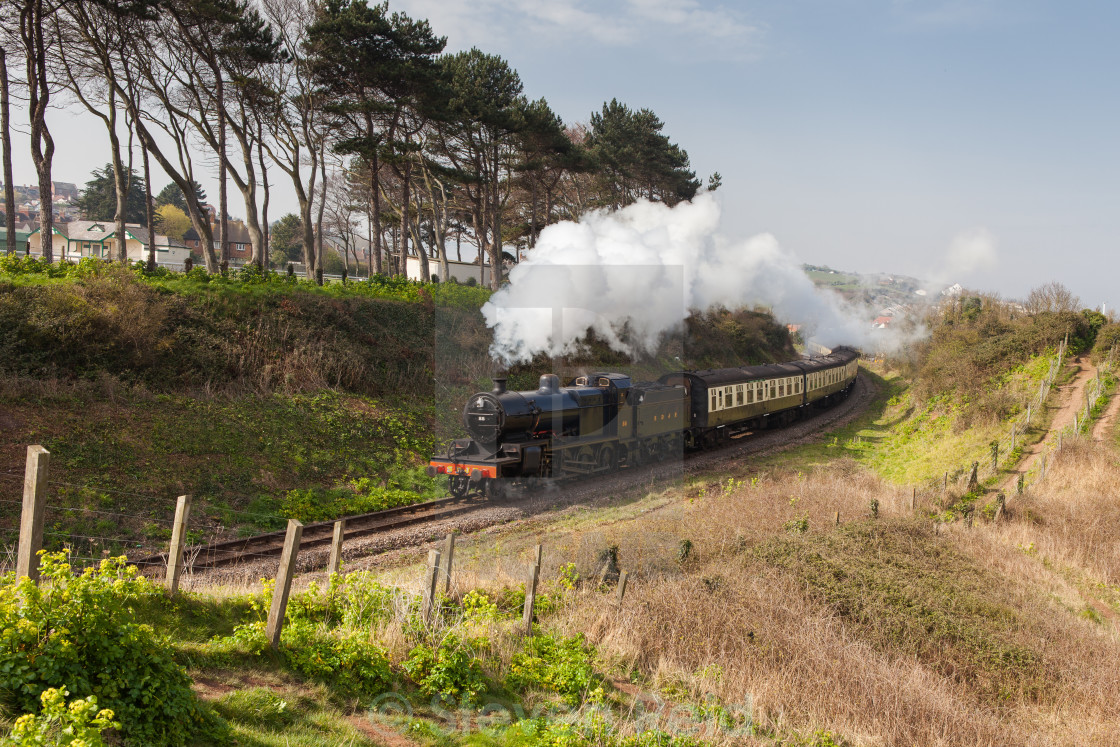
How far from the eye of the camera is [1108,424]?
2236cm

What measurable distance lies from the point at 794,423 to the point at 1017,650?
21432 mm

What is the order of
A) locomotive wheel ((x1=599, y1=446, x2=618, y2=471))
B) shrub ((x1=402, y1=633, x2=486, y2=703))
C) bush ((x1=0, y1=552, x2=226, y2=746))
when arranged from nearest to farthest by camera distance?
1. bush ((x1=0, y1=552, x2=226, y2=746))
2. shrub ((x1=402, y1=633, x2=486, y2=703))
3. locomotive wheel ((x1=599, y1=446, x2=618, y2=471))

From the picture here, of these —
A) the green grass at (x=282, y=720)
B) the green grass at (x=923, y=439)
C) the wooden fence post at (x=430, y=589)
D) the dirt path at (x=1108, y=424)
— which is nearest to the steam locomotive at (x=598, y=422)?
the green grass at (x=923, y=439)

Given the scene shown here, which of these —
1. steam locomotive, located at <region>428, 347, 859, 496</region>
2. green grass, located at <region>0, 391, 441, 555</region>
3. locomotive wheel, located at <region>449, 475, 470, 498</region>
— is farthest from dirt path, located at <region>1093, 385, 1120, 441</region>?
green grass, located at <region>0, 391, 441, 555</region>

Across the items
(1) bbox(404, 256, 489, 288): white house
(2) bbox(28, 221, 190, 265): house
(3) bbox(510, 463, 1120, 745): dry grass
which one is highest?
(2) bbox(28, 221, 190, 265): house

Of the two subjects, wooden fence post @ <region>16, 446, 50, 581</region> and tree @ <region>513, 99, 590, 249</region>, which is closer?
wooden fence post @ <region>16, 446, 50, 581</region>

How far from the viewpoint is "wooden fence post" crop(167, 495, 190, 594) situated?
23.7 feet

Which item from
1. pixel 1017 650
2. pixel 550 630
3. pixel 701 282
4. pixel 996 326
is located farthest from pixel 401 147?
pixel 996 326

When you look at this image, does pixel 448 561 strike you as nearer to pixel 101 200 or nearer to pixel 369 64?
pixel 369 64

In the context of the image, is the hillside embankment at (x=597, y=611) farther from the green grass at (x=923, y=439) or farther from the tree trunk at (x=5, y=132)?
the tree trunk at (x=5, y=132)

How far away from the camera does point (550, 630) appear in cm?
870

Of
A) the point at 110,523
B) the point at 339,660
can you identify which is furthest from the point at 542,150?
the point at 339,660

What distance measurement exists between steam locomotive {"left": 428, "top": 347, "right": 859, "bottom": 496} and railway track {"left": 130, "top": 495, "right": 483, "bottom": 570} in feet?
2.60

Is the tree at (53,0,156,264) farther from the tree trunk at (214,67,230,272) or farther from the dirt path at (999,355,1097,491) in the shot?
the dirt path at (999,355,1097,491)
